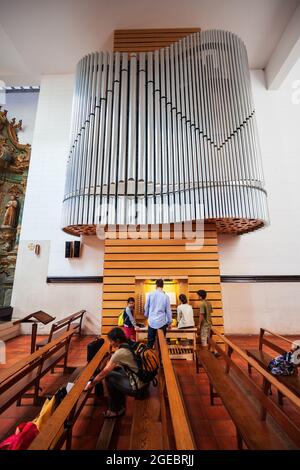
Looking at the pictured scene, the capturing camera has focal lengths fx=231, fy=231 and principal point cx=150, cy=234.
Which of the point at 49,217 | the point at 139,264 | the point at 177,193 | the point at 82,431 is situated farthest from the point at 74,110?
the point at 82,431

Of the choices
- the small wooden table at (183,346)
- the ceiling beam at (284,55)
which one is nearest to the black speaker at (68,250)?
the small wooden table at (183,346)

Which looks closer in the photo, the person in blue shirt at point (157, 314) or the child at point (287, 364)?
the child at point (287, 364)

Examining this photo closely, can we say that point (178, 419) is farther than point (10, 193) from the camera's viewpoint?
No

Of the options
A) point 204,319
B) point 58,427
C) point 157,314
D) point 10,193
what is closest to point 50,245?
point 10,193

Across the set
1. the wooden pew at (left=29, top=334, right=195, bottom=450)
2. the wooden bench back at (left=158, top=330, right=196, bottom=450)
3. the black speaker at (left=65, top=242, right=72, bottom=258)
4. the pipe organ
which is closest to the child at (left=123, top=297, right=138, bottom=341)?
the wooden pew at (left=29, top=334, right=195, bottom=450)

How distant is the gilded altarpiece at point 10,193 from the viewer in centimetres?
739

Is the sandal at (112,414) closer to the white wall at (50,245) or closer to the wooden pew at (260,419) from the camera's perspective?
the wooden pew at (260,419)

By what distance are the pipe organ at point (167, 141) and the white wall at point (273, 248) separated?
90 cm

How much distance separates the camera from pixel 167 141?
16.8ft

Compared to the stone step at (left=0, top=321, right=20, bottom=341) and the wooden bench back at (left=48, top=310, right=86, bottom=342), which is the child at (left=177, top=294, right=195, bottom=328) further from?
the stone step at (left=0, top=321, right=20, bottom=341)

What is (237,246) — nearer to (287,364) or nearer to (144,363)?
(287,364)

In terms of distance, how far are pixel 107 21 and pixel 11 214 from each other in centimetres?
636

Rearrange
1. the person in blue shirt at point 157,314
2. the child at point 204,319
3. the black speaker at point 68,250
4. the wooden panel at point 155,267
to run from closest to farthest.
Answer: the person in blue shirt at point 157,314 → the child at point 204,319 → the wooden panel at point 155,267 → the black speaker at point 68,250
